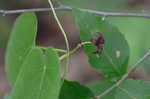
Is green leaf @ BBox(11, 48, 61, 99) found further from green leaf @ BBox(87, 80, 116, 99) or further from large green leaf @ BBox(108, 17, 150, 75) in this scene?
large green leaf @ BBox(108, 17, 150, 75)

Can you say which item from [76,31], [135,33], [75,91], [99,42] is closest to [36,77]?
[75,91]

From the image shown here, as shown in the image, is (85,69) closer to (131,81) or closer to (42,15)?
(42,15)

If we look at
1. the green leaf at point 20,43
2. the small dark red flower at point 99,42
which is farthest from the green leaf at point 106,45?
the green leaf at point 20,43

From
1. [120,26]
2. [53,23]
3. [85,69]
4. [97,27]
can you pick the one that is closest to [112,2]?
[120,26]

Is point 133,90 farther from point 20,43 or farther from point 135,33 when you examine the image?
point 135,33

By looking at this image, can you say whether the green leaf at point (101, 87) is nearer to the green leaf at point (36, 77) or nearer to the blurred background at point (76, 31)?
the green leaf at point (36, 77)
